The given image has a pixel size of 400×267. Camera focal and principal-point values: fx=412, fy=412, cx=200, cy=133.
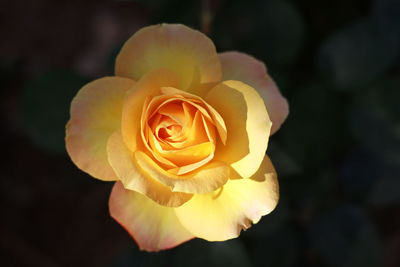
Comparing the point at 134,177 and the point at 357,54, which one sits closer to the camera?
the point at 134,177

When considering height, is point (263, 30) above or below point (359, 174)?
above

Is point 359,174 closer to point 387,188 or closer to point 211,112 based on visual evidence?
point 387,188

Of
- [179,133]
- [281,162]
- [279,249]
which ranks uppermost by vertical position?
[179,133]

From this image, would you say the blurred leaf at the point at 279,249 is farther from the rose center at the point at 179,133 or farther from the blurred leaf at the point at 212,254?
the rose center at the point at 179,133

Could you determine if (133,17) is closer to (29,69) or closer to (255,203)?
(29,69)

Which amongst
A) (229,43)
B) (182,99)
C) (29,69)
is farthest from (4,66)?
(182,99)

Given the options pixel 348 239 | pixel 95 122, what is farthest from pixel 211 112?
pixel 348 239
